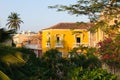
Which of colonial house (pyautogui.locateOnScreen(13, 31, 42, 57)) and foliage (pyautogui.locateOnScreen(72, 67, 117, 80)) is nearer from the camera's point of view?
foliage (pyautogui.locateOnScreen(72, 67, 117, 80))

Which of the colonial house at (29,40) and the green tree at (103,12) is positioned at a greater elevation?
the green tree at (103,12)

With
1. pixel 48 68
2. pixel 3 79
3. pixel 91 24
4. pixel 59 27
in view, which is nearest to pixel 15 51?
pixel 3 79

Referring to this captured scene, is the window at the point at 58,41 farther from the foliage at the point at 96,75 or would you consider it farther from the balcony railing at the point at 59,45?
the foliage at the point at 96,75

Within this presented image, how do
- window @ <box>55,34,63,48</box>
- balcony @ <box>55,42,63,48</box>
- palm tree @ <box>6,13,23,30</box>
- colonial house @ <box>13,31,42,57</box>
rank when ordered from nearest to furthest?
window @ <box>55,34,63,48</box>, balcony @ <box>55,42,63,48</box>, colonial house @ <box>13,31,42,57</box>, palm tree @ <box>6,13,23,30</box>

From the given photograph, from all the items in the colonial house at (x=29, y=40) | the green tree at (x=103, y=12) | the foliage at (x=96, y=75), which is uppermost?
the green tree at (x=103, y=12)

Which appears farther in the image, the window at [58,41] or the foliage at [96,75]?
the window at [58,41]

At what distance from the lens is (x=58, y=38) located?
7281 cm

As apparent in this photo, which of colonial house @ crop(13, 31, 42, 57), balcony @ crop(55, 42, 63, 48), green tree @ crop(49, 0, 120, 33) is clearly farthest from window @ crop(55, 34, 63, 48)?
green tree @ crop(49, 0, 120, 33)

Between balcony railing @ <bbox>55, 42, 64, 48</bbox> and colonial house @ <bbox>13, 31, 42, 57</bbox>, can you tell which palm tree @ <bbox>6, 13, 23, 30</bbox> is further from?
balcony railing @ <bbox>55, 42, 64, 48</bbox>

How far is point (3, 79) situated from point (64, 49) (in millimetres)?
57160

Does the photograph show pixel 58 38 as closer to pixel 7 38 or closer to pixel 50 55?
pixel 50 55

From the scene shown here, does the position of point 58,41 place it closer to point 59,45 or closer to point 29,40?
point 59,45

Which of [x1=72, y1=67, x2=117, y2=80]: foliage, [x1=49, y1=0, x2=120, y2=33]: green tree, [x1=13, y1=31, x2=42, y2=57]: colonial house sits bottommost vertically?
[x1=13, y1=31, x2=42, y2=57]: colonial house

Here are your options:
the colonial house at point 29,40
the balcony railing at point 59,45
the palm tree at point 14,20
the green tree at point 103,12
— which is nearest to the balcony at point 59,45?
the balcony railing at point 59,45
